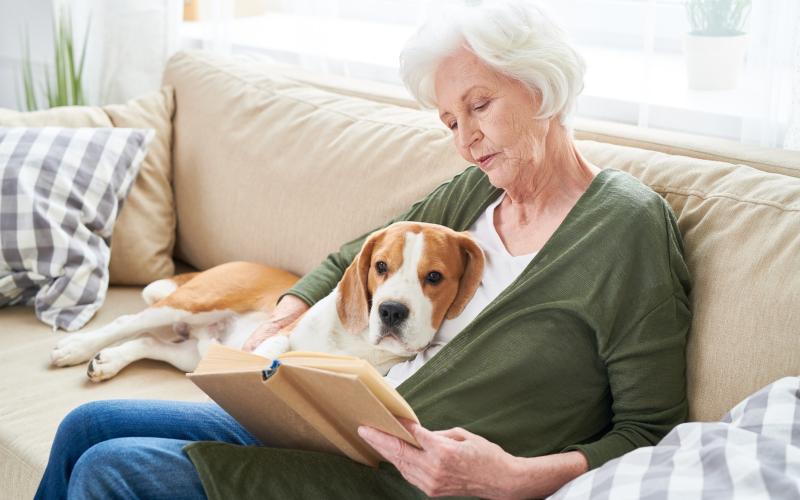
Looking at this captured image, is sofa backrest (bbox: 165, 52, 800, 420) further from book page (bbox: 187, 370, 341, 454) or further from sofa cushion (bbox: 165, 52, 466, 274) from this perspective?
book page (bbox: 187, 370, 341, 454)

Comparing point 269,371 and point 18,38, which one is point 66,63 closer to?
point 18,38

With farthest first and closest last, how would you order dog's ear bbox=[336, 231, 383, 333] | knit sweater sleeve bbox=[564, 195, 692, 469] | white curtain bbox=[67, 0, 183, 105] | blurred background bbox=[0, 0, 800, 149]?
1. white curtain bbox=[67, 0, 183, 105]
2. blurred background bbox=[0, 0, 800, 149]
3. dog's ear bbox=[336, 231, 383, 333]
4. knit sweater sleeve bbox=[564, 195, 692, 469]

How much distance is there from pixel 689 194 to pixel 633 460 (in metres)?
0.57

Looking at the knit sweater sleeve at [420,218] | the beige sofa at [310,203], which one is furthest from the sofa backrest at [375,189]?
the knit sweater sleeve at [420,218]

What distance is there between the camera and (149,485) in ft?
4.65

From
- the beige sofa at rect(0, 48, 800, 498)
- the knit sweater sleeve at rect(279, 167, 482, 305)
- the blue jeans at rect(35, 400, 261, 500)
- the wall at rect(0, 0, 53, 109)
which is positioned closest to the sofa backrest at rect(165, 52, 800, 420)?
the beige sofa at rect(0, 48, 800, 498)

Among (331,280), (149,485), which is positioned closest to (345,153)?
(331,280)

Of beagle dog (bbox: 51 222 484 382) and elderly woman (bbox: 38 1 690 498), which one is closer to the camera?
elderly woman (bbox: 38 1 690 498)

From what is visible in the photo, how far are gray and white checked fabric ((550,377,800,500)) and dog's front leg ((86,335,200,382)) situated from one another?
105 cm

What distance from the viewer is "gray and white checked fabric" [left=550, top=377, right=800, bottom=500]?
1.04 m

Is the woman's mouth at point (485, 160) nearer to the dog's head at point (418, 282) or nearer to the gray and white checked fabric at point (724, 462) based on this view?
the dog's head at point (418, 282)

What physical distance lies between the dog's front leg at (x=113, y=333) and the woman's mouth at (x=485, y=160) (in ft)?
2.80

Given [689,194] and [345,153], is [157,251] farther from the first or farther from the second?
[689,194]

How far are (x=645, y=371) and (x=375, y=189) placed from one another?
82 centimetres
